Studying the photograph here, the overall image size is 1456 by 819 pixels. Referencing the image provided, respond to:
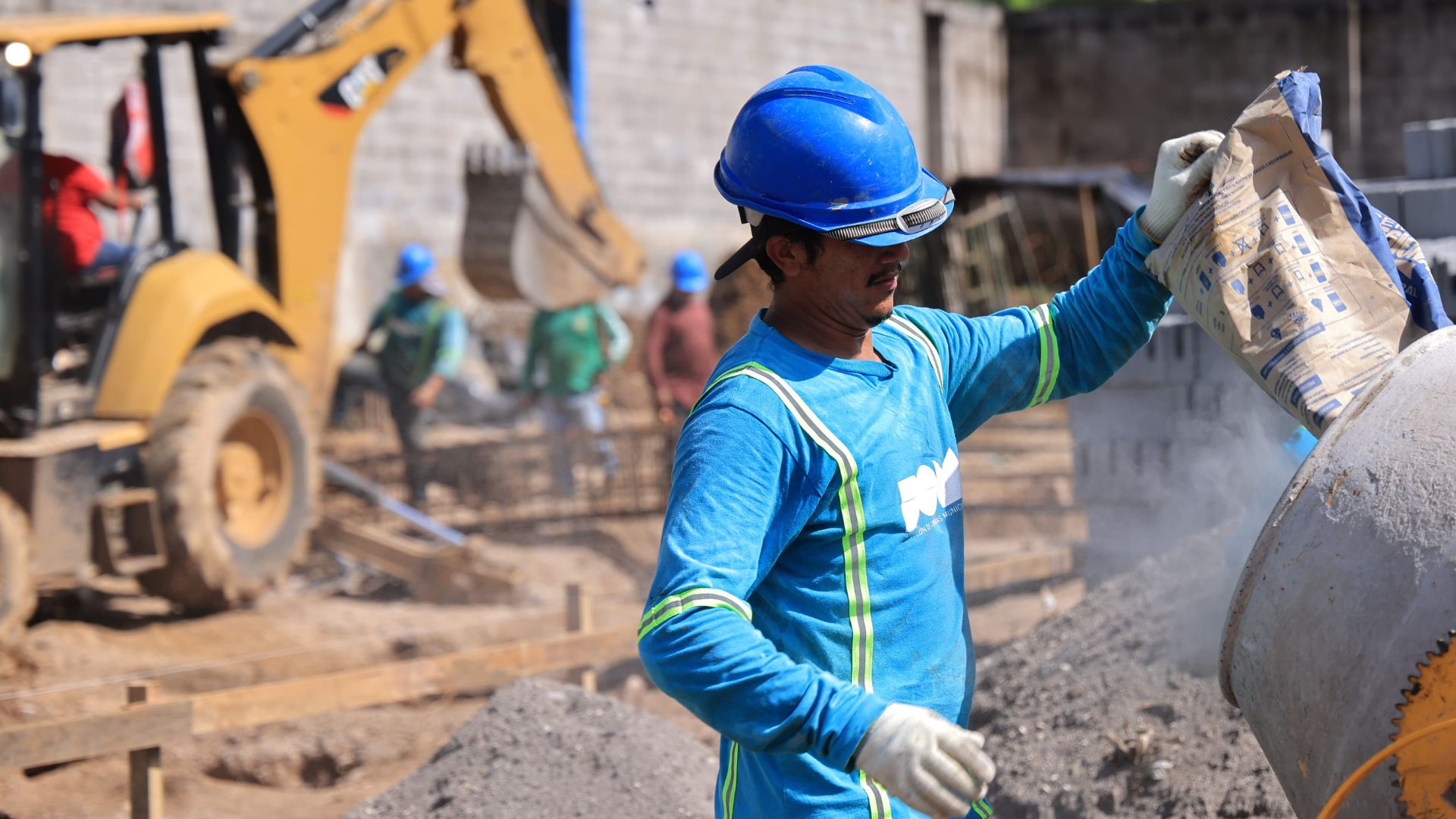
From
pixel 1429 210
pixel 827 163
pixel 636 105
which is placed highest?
pixel 636 105

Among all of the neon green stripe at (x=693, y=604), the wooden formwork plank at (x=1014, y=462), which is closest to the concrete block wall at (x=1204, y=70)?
the wooden formwork plank at (x=1014, y=462)

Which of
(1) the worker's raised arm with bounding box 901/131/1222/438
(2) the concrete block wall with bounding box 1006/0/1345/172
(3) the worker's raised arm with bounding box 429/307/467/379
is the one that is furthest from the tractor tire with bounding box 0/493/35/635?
(2) the concrete block wall with bounding box 1006/0/1345/172

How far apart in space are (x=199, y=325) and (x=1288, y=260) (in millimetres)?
5910

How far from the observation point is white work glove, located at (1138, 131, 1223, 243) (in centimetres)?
244

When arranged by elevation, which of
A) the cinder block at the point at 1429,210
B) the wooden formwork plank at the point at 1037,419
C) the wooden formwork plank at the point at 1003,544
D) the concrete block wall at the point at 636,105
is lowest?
the wooden formwork plank at the point at 1003,544

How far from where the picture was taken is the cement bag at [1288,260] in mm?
2332

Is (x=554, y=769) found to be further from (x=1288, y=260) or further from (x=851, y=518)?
(x=1288, y=260)

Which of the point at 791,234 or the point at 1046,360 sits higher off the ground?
the point at 791,234

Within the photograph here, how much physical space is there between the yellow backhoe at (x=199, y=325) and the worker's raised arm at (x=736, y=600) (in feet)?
16.7

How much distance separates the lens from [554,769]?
4188 mm

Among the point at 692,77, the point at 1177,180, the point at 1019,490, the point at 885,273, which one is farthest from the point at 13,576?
the point at 692,77

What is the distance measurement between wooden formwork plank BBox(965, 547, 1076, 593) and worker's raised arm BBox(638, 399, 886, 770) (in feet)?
12.8

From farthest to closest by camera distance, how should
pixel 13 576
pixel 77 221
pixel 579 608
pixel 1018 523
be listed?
pixel 1018 523 → pixel 77 221 → pixel 13 576 → pixel 579 608

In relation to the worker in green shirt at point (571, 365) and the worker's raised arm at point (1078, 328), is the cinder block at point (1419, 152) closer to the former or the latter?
the worker's raised arm at point (1078, 328)
